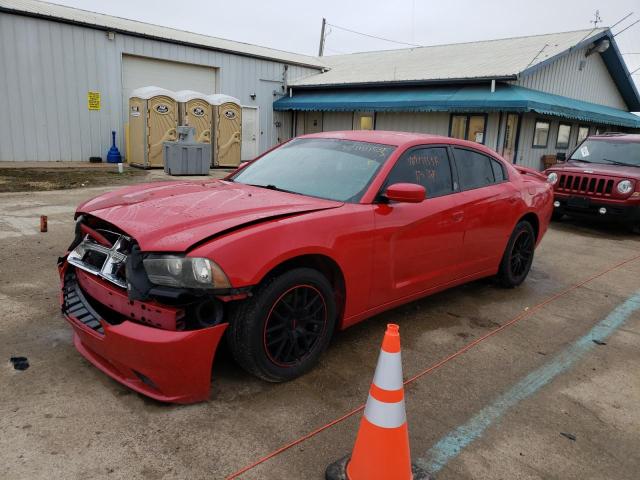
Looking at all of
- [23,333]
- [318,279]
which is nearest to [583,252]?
[318,279]

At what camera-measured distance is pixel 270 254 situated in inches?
108

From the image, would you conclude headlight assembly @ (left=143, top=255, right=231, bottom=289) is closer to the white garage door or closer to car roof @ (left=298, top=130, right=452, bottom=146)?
car roof @ (left=298, top=130, right=452, bottom=146)

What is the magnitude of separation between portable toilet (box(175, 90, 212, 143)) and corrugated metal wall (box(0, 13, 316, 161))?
260 centimetres

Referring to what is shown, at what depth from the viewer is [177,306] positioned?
2.62 metres

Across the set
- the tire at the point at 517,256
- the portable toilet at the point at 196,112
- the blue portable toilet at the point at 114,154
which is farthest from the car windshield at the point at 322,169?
the blue portable toilet at the point at 114,154

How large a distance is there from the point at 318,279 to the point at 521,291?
3166 millimetres

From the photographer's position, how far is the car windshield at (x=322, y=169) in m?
3.57

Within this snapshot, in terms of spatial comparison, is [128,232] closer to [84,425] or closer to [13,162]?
[84,425]

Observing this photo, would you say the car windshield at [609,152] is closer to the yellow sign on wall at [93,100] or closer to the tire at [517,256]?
the tire at [517,256]

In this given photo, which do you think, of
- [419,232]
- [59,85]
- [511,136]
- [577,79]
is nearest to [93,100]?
[59,85]

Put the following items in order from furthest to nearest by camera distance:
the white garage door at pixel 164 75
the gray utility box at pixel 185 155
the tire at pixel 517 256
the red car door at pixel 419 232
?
the white garage door at pixel 164 75 < the gray utility box at pixel 185 155 < the tire at pixel 517 256 < the red car door at pixel 419 232

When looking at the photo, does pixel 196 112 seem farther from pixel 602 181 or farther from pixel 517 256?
pixel 517 256

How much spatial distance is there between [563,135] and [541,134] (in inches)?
78.5

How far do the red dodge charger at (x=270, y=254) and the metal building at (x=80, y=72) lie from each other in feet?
43.3
